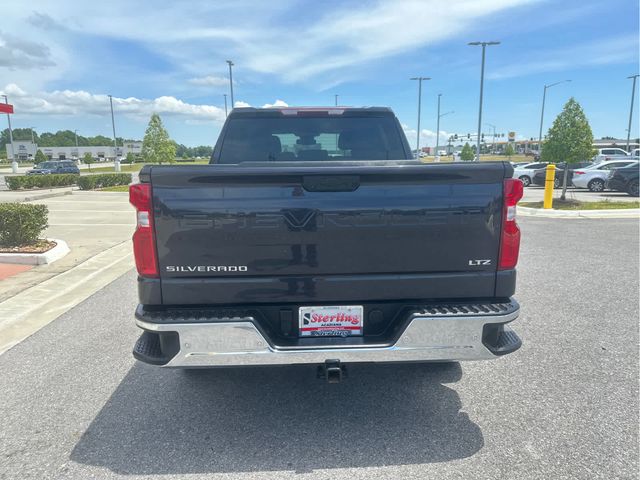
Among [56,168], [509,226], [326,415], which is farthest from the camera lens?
[56,168]

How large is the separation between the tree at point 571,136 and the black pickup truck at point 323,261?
13.8m

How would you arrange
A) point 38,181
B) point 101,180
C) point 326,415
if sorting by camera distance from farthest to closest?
point 101,180
point 38,181
point 326,415

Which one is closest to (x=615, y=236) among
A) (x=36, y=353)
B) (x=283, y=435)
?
(x=283, y=435)

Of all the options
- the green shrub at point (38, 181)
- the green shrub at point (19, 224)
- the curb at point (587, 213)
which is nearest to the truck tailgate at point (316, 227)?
the green shrub at point (19, 224)

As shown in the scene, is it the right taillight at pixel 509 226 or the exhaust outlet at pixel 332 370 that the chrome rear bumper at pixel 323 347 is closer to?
the exhaust outlet at pixel 332 370

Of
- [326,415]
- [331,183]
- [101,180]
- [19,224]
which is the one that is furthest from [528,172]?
[331,183]

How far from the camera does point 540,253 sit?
8.16 metres

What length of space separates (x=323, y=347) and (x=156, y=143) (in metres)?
32.8

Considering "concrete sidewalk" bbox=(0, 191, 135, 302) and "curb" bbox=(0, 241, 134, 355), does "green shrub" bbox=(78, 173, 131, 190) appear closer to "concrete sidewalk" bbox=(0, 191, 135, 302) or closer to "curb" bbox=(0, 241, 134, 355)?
"concrete sidewalk" bbox=(0, 191, 135, 302)

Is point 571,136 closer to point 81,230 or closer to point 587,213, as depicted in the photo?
point 587,213

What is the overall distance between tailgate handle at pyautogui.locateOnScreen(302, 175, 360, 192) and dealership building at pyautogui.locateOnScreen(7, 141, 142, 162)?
106793mm

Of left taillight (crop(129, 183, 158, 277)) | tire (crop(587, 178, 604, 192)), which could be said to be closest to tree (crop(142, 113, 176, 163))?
tire (crop(587, 178, 604, 192))

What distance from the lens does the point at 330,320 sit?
2623mm

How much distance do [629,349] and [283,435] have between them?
130 inches
